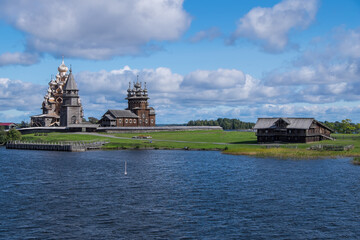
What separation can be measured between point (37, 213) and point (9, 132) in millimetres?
96604

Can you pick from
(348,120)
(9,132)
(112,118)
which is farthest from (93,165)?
(348,120)

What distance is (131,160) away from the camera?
260ft

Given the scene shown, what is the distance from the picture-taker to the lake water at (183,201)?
109 ft

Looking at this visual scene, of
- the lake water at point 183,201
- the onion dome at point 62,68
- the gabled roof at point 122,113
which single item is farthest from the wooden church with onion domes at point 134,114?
the lake water at point 183,201

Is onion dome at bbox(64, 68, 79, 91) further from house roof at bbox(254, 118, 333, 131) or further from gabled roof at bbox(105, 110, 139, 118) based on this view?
house roof at bbox(254, 118, 333, 131)

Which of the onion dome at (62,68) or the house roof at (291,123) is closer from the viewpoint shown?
the house roof at (291,123)

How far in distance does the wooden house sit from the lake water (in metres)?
29.4

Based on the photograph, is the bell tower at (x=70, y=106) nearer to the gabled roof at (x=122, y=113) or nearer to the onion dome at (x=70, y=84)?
the onion dome at (x=70, y=84)

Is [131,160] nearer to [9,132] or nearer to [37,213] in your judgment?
[37,213]

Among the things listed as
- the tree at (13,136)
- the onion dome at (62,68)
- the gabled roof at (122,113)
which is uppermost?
the onion dome at (62,68)

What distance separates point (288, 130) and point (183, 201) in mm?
63203

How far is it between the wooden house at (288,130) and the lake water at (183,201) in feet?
96.4

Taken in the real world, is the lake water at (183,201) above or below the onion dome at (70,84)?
below

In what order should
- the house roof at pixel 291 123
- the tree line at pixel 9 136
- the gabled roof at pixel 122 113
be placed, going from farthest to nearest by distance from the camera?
the gabled roof at pixel 122 113 < the tree line at pixel 9 136 < the house roof at pixel 291 123
